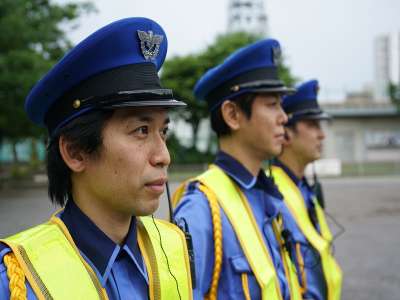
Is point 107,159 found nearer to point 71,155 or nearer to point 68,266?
point 71,155

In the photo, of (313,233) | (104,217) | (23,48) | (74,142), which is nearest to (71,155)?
(74,142)

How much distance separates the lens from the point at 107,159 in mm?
1445

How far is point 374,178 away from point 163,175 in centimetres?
1785

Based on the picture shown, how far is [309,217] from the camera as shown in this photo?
3.37 m

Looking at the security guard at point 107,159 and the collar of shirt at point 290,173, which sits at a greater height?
the security guard at point 107,159

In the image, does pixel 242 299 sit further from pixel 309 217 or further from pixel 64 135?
pixel 309 217

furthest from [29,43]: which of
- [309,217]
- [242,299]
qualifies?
[242,299]

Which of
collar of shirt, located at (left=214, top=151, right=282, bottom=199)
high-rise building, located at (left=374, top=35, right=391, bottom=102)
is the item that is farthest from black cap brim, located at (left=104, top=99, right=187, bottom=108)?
high-rise building, located at (left=374, top=35, right=391, bottom=102)

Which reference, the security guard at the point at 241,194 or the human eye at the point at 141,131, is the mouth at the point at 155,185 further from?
the security guard at the point at 241,194

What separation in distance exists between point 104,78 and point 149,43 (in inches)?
7.8

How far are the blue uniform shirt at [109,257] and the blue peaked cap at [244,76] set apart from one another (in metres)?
1.24

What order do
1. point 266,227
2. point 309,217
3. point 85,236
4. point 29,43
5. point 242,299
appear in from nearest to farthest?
point 85,236, point 242,299, point 266,227, point 309,217, point 29,43

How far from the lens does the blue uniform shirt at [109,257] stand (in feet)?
4.65

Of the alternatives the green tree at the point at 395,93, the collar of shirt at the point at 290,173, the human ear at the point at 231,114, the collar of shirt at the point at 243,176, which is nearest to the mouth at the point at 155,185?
the collar of shirt at the point at 243,176
